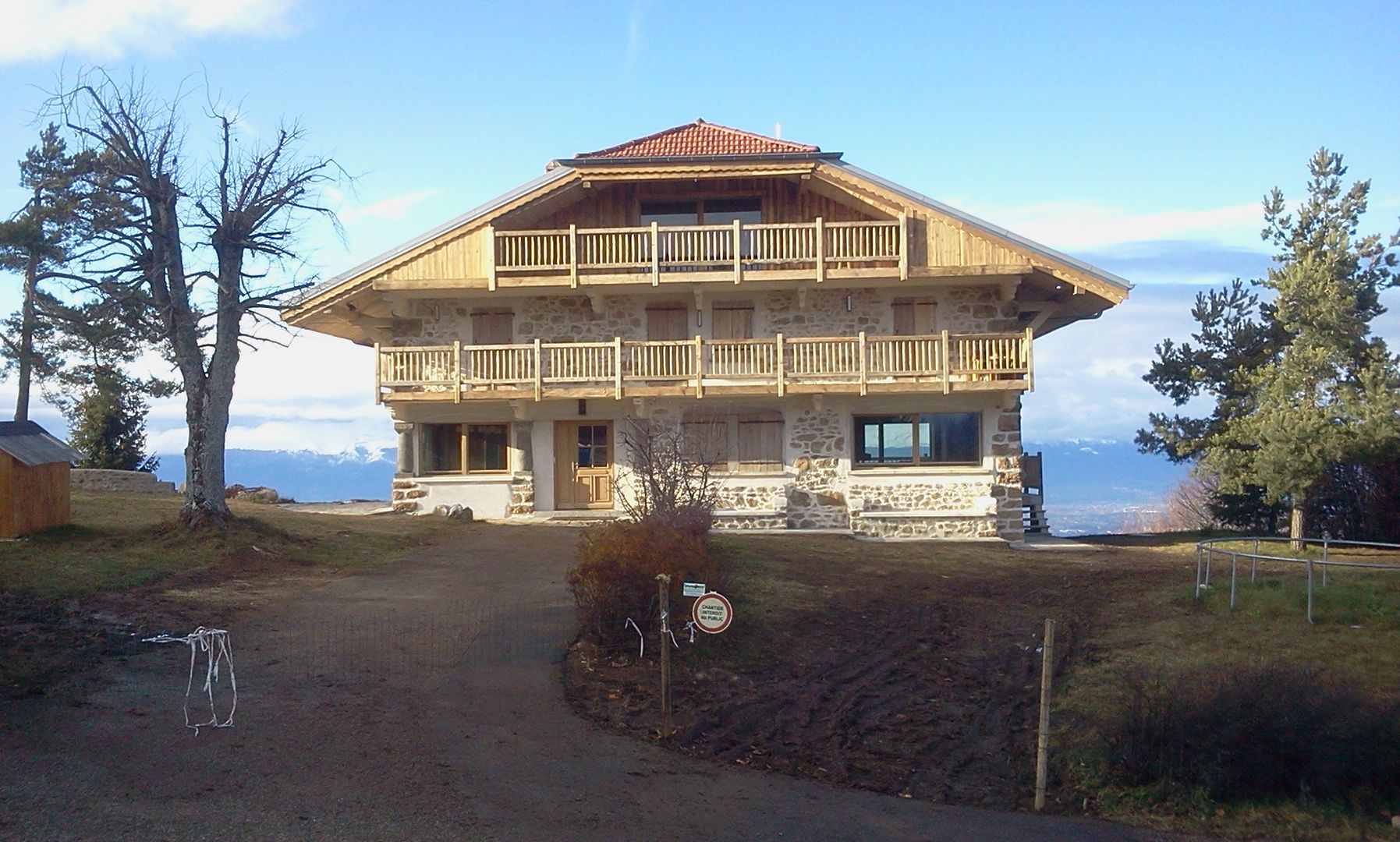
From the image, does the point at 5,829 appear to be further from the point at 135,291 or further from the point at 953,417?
the point at 953,417

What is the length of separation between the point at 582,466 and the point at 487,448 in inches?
83.9

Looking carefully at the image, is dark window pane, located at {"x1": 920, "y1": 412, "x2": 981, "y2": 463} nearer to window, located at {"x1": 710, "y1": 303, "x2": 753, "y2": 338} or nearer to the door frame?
window, located at {"x1": 710, "y1": 303, "x2": 753, "y2": 338}

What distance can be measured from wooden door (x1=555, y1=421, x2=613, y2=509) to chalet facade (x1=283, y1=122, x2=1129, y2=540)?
5 cm

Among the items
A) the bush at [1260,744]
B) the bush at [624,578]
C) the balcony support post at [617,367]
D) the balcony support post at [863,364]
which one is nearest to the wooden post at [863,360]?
the balcony support post at [863,364]

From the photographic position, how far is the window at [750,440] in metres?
23.6

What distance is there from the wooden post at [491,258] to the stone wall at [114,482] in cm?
952

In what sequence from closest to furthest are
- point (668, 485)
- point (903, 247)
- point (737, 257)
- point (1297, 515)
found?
point (668, 485)
point (1297, 515)
point (903, 247)
point (737, 257)

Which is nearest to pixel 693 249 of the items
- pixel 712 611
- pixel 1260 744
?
pixel 712 611

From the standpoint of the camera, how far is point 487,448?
80.9 feet

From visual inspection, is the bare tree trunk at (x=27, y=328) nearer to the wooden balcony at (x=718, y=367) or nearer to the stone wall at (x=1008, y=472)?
the wooden balcony at (x=718, y=367)

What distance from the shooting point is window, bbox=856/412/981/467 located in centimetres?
2375

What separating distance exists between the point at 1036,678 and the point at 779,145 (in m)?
15.6

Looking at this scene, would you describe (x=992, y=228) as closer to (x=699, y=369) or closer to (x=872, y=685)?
(x=699, y=369)

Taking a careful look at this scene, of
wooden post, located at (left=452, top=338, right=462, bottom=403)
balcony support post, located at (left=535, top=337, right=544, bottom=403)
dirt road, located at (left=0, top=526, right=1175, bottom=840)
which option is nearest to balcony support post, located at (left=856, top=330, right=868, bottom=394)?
balcony support post, located at (left=535, top=337, right=544, bottom=403)
